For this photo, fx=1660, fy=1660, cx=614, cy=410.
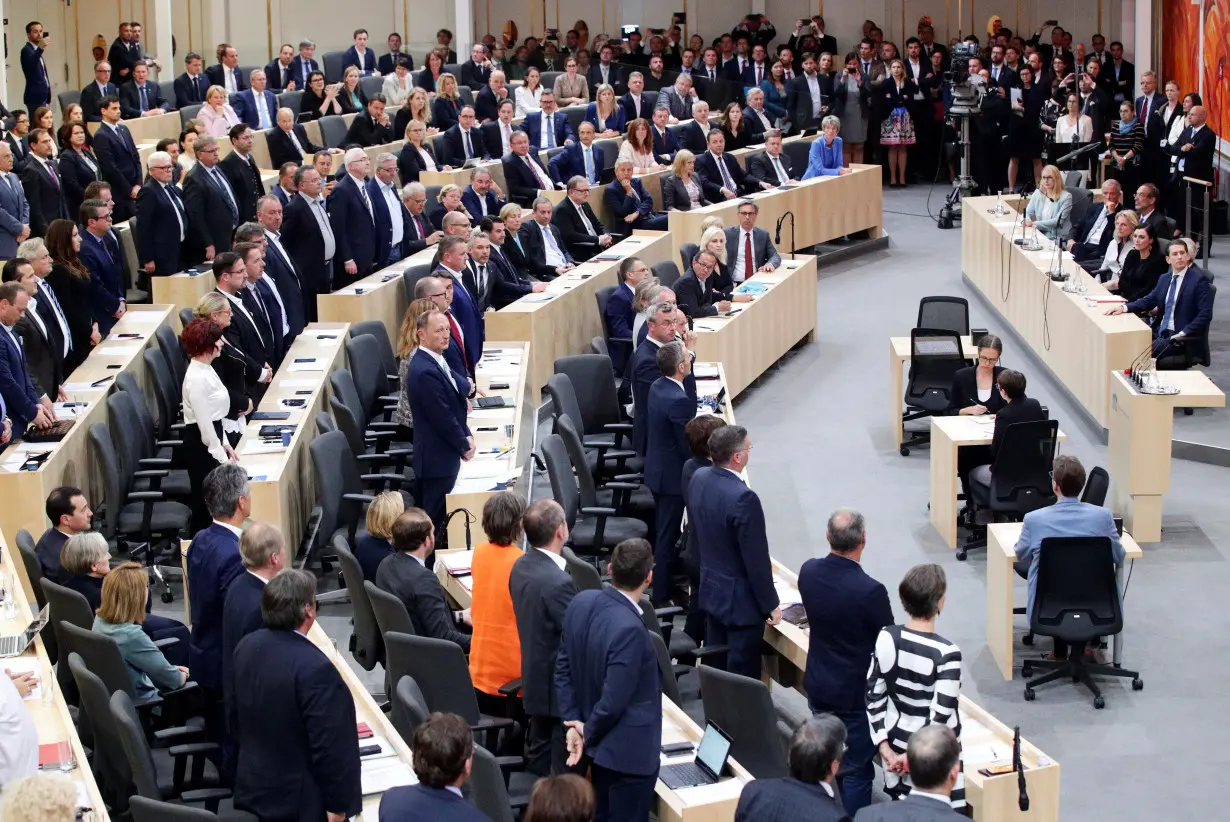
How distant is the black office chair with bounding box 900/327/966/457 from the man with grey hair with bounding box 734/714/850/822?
654 centimetres

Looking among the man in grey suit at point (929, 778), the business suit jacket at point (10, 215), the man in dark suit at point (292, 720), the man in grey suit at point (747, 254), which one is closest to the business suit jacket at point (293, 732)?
the man in dark suit at point (292, 720)

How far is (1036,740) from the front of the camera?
7109mm

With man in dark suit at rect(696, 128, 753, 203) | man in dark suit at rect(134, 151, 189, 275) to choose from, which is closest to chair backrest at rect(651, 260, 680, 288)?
man in dark suit at rect(696, 128, 753, 203)

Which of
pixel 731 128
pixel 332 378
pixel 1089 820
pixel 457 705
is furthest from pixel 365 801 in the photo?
pixel 731 128

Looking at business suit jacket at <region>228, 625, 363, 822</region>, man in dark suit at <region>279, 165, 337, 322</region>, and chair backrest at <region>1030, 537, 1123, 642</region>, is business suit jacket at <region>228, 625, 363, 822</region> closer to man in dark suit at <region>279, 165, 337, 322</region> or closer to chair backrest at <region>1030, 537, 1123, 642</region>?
chair backrest at <region>1030, 537, 1123, 642</region>

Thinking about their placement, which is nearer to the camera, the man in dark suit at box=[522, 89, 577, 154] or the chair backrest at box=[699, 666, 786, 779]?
the chair backrest at box=[699, 666, 786, 779]

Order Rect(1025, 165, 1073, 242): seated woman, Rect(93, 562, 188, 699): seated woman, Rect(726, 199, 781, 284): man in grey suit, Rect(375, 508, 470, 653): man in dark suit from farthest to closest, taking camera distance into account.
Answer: Rect(1025, 165, 1073, 242): seated woman
Rect(726, 199, 781, 284): man in grey suit
Rect(375, 508, 470, 653): man in dark suit
Rect(93, 562, 188, 699): seated woman

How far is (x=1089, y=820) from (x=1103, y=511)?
1621 mm

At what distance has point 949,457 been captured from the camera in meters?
9.39

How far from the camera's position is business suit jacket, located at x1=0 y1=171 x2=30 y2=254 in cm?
1108

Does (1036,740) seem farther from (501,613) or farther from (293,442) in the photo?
(293,442)

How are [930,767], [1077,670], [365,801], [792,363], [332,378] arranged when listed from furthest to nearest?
1. [792,363]
2. [332,378]
3. [1077,670]
4. [365,801]
5. [930,767]

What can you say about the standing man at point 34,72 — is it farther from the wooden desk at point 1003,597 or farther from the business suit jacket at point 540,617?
the business suit jacket at point 540,617

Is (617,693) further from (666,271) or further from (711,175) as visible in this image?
(711,175)
